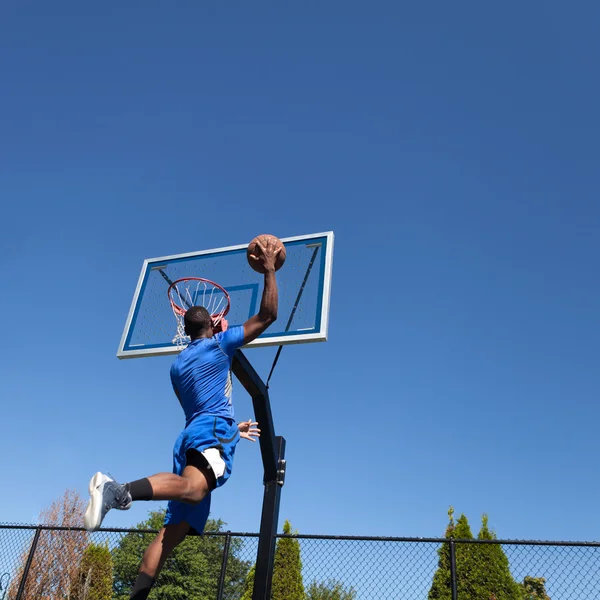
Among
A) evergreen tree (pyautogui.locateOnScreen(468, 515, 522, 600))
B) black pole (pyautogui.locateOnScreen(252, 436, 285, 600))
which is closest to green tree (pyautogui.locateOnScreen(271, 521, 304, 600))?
evergreen tree (pyautogui.locateOnScreen(468, 515, 522, 600))

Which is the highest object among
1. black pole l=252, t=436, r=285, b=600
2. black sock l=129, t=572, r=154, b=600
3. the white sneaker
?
black pole l=252, t=436, r=285, b=600

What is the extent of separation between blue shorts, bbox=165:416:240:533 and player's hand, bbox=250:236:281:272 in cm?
104

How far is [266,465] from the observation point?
17.6 ft

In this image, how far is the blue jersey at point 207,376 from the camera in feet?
11.1

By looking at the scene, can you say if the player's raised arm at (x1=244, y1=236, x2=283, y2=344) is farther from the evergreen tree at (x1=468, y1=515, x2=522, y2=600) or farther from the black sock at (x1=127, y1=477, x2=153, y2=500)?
the evergreen tree at (x1=468, y1=515, x2=522, y2=600)

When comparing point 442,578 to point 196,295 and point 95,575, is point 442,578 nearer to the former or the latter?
point 196,295

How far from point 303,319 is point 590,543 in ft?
11.7

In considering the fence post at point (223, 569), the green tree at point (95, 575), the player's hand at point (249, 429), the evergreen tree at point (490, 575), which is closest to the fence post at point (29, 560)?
the fence post at point (223, 569)

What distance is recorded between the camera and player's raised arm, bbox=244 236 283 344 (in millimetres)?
3465

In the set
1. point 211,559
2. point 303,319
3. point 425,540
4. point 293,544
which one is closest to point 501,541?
point 425,540

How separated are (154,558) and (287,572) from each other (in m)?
10.2

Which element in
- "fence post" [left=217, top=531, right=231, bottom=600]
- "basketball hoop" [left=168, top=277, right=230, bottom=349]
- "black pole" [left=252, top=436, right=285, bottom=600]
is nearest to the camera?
"black pole" [left=252, top=436, right=285, bottom=600]

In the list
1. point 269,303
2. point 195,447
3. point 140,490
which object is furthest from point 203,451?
point 269,303

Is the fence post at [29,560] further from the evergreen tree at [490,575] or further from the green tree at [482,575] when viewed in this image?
the evergreen tree at [490,575]
